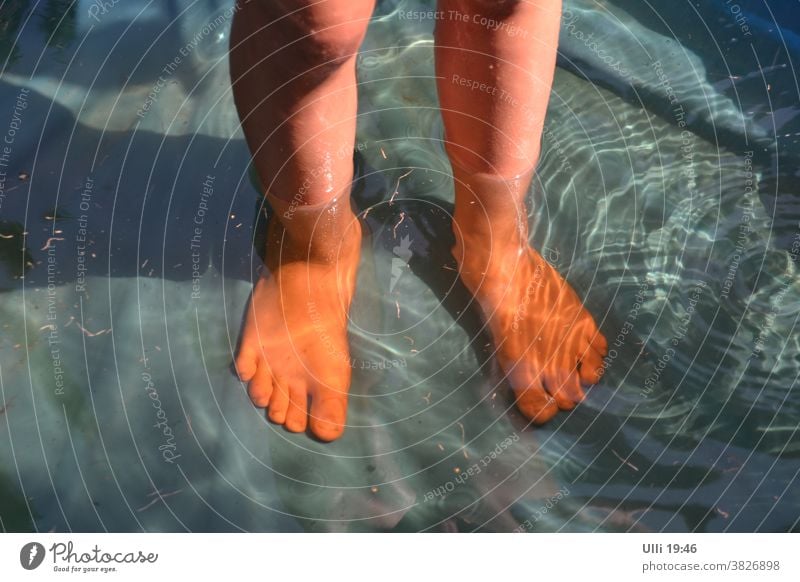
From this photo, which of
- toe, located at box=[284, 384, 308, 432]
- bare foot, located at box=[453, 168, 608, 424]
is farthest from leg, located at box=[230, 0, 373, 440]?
bare foot, located at box=[453, 168, 608, 424]

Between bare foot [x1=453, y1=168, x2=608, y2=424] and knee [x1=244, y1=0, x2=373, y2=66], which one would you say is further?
bare foot [x1=453, y1=168, x2=608, y2=424]

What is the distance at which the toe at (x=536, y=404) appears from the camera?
0.67 metres

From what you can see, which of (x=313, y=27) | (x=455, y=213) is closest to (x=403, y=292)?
A: (x=455, y=213)

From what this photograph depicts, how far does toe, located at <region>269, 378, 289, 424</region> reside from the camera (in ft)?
2.17

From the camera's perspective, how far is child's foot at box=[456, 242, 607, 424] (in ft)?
2.24

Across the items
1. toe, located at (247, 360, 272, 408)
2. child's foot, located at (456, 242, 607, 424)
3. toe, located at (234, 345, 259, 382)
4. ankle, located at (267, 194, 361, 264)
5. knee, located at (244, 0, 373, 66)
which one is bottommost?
toe, located at (247, 360, 272, 408)

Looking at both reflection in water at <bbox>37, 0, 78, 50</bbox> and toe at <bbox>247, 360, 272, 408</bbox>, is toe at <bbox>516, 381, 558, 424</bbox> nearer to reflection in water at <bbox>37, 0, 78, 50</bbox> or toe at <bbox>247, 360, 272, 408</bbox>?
toe at <bbox>247, 360, 272, 408</bbox>

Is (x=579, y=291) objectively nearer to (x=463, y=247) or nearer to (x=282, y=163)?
(x=463, y=247)

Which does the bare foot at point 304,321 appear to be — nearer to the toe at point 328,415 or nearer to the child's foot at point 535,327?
the toe at point 328,415

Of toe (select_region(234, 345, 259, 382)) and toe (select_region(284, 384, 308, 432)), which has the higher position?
toe (select_region(234, 345, 259, 382))

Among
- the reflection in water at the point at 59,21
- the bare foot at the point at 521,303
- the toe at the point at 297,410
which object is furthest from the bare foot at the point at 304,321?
the reflection in water at the point at 59,21

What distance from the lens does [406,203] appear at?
0.71 meters

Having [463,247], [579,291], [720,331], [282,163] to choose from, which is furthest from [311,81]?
[720,331]

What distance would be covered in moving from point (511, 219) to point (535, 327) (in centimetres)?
10
